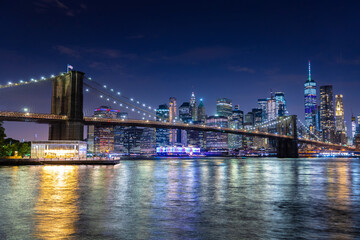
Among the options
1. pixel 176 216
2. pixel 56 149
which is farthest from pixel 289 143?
pixel 176 216

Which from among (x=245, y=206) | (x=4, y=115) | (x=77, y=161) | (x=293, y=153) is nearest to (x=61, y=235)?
(x=245, y=206)

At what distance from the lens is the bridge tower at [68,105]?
228 ft

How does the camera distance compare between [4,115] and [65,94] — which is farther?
[65,94]

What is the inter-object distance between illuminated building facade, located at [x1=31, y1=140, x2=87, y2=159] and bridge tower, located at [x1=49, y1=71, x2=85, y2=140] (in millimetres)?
2905

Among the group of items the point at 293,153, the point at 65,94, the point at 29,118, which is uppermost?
the point at 65,94

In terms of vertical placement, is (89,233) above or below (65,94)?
below

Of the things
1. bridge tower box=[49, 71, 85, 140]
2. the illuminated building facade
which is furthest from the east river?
bridge tower box=[49, 71, 85, 140]

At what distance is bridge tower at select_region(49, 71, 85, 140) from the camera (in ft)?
228

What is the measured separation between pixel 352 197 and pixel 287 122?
119939 mm

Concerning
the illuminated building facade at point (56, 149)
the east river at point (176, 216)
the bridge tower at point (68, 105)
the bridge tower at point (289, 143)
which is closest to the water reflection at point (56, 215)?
the east river at point (176, 216)

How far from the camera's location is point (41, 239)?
943cm

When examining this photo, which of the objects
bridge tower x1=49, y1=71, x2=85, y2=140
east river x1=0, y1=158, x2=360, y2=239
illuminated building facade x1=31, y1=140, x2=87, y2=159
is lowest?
east river x1=0, y1=158, x2=360, y2=239

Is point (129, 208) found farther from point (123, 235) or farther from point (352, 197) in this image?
point (352, 197)

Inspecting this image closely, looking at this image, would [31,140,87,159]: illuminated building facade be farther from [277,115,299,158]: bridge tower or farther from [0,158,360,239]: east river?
[277,115,299,158]: bridge tower
